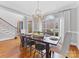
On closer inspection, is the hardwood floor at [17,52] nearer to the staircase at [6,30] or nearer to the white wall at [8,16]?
the staircase at [6,30]

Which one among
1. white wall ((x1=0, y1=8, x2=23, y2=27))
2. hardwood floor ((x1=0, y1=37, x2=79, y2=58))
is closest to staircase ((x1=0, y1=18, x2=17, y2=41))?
white wall ((x1=0, y1=8, x2=23, y2=27))

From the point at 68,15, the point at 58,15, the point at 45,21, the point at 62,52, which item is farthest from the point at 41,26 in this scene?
the point at 62,52

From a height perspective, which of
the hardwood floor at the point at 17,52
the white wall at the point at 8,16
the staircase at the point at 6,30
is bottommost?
the hardwood floor at the point at 17,52

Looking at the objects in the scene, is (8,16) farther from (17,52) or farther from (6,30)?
(17,52)

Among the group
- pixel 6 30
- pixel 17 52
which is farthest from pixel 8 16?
pixel 17 52

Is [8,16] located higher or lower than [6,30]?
higher

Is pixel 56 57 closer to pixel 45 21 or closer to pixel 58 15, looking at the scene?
pixel 58 15

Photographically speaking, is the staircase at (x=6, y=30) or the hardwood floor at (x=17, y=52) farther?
the staircase at (x=6, y=30)

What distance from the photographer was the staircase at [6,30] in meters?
6.51

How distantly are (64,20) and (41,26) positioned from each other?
1990mm

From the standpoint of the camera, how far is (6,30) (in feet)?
22.7

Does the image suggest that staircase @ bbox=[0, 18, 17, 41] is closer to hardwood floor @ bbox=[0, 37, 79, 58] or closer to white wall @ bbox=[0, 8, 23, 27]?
white wall @ bbox=[0, 8, 23, 27]

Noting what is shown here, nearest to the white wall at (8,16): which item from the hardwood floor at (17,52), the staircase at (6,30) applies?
the staircase at (6,30)

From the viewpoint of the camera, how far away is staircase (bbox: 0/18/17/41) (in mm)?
6509
